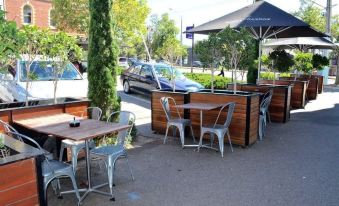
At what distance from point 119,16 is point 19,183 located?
20.5 metres

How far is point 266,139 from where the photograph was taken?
7.10 meters

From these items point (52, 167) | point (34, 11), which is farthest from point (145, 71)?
point (34, 11)

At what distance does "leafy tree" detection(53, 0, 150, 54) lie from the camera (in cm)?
2217

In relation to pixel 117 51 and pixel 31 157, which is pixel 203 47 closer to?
pixel 117 51

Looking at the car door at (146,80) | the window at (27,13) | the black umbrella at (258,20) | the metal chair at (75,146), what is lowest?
the metal chair at (75,146)

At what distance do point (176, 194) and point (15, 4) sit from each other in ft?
108

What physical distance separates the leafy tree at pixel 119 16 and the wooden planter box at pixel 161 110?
49.5 feet

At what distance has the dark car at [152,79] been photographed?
11.0m

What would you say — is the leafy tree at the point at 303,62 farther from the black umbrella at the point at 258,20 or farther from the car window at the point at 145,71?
the car window at the point at 145,71

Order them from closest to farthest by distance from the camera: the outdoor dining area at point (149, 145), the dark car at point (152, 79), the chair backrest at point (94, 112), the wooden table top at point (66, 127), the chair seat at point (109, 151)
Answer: the outdoor dining area at point (149, 145)
the wooden table top at point (66, 127)
the chair seat at point (109, 151)
the chair backrest at point (94, 112)
the dark car at point (152, 79)

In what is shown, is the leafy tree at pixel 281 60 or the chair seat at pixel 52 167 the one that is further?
the leafy tree at pixel 281 60

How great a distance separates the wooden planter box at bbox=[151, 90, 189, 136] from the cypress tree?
56.6 inches

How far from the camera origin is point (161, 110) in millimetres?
7395

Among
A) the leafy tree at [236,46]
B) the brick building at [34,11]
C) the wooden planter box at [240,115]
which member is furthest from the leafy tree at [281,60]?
the brick building at [34,11]
